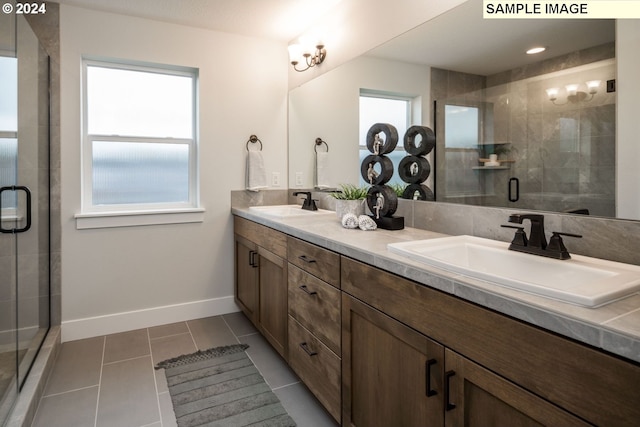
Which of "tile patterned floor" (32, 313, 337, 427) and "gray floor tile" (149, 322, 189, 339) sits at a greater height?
"gray floor tile" (149, 322, 189, 339)

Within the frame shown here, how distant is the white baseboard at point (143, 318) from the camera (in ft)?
8.92

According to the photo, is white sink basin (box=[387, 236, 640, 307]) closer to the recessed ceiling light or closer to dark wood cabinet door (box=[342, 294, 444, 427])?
dark wood cabinet door (box=[342, 294, 444, 427])

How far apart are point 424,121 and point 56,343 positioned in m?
2.67

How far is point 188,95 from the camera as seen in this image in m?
3.13

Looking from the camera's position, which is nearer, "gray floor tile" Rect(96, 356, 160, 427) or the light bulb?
the light bulb

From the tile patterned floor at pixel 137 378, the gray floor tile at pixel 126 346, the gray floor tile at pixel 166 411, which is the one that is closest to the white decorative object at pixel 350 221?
the tile patterned floor at pixel 137 378

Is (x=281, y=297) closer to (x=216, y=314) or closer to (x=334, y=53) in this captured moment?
(x=216, y=314)

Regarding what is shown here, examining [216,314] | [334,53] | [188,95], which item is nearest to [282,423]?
[216,314]

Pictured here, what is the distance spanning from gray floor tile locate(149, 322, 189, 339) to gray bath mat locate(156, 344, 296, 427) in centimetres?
45

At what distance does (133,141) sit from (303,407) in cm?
229

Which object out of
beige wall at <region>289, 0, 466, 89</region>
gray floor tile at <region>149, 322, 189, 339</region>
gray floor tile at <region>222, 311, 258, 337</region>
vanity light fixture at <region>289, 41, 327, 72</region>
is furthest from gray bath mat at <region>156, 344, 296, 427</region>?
vanity light fixture at <region>289, 41, 327, 72</region>

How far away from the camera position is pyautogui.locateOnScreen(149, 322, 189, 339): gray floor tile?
2805 millimetres

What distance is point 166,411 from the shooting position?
6.16 ft

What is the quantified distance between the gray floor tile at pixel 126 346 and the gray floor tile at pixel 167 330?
54mm
